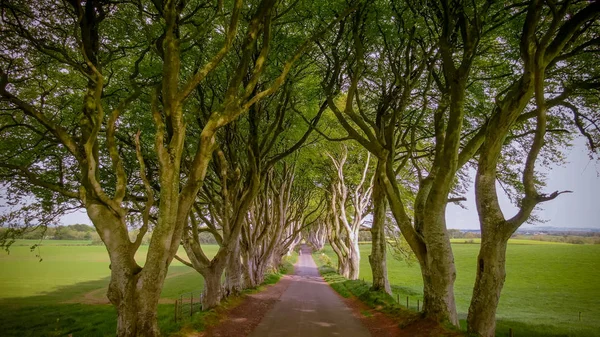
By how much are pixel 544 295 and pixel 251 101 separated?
122 feet

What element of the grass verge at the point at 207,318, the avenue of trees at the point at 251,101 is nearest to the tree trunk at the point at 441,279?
the avenue of trees at the point at 251,101

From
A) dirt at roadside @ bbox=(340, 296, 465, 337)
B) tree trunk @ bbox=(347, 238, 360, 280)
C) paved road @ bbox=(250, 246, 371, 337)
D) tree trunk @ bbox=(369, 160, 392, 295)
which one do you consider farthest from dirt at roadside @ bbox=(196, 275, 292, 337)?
tree trunk @ bbox=(347, 238, 360, 280)

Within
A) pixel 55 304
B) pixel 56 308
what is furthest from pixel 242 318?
pixel 55 304

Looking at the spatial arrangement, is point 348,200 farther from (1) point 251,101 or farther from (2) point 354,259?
(1) point 251,101

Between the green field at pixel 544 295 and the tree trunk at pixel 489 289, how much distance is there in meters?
8.18

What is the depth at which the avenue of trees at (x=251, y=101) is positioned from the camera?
8.30 metres

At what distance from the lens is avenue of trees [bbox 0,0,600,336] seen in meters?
8.30

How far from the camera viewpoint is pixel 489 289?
9062 millimetres

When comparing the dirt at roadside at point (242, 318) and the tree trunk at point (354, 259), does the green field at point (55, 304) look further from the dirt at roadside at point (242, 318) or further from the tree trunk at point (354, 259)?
the tree trunk at point (354, 259)

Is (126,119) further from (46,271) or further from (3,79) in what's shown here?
(46,271)

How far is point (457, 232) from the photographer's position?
16112 centimetres

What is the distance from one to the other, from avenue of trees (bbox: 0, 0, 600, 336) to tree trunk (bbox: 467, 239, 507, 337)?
1.5 inches

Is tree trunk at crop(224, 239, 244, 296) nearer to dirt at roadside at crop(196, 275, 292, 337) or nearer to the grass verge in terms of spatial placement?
the grass verge

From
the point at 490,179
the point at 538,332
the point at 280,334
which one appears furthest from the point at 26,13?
the point at 538,332
